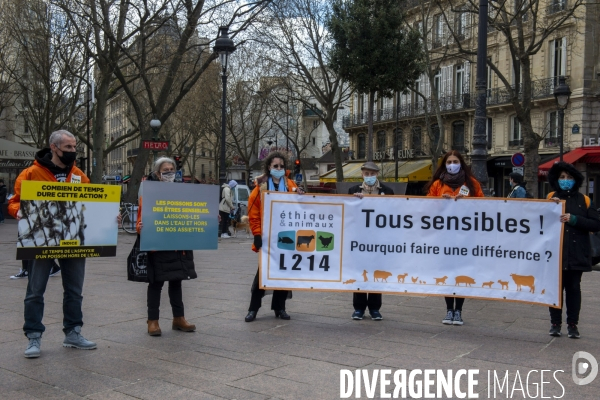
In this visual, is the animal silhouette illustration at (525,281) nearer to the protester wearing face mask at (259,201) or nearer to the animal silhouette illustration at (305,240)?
the animal silhouette illustration at (305,240)

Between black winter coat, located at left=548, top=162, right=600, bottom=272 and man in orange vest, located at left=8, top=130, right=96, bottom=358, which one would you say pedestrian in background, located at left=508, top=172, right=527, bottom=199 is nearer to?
black winter coat, located at left=548, top=162, right=600, bottom=272

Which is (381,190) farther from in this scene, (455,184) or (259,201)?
(259,201)

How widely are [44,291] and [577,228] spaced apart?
5.05 m

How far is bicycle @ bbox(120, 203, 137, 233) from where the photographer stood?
22375 millimetres

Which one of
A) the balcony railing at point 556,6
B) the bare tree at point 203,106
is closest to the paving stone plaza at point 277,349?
the balcony railing at point 556,6

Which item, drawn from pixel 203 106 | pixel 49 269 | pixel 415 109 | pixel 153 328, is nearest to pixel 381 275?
pixel 153 328

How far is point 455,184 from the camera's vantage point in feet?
23.7

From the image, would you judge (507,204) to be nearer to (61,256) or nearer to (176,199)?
(176,199)

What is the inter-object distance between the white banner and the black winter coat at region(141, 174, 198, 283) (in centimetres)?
97

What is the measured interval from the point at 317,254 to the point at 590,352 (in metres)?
2.83

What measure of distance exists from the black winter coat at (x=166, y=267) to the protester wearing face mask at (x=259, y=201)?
896mm

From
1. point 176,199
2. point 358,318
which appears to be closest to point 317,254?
point 358,318

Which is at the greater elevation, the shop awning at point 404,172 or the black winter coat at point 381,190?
the shop awning at point 404,172

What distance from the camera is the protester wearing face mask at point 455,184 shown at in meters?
7.19
